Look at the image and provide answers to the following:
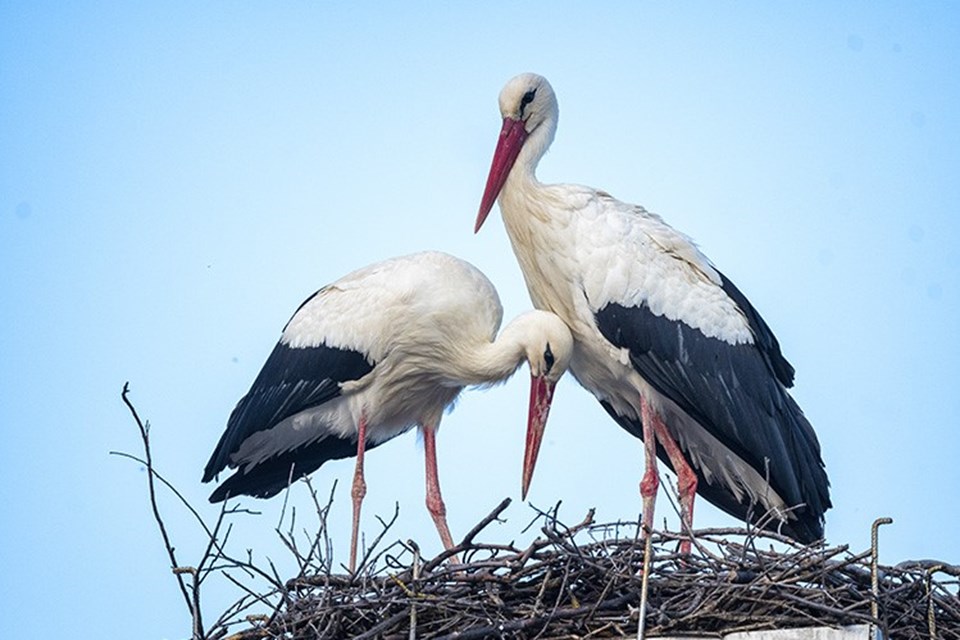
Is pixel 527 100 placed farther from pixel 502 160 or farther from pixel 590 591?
pixel 590 591

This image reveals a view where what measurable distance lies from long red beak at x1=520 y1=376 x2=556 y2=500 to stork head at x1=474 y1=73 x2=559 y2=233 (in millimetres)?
812

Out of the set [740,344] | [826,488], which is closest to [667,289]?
[740,344]

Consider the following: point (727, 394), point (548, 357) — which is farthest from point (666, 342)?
point (548, 357)

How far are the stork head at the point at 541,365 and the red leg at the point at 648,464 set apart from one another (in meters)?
0.37

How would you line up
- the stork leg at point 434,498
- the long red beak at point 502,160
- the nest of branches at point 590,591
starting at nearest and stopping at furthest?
the nest of branches at point 590,591, the long red beak at point 502,160, the stork leg at point 434,498

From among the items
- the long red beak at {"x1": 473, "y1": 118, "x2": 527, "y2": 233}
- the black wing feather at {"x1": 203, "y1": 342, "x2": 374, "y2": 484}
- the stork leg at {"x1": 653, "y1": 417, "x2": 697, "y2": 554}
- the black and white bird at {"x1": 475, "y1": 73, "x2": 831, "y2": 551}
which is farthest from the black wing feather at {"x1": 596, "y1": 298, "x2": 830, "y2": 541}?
→ the black wing feather at {"x1": 203, "y1": 342, "x2": 374, "y2": 484}

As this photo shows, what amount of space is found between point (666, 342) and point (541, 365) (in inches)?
19.5

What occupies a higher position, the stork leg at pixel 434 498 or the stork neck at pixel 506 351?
the stork neck at pixel 506 351

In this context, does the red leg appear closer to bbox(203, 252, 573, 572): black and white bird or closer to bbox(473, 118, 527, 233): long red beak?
bbox(203, 252, 573, 572): black and white bird

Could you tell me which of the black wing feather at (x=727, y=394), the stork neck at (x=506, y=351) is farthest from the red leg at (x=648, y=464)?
the stork neck at (x=506, y=351)

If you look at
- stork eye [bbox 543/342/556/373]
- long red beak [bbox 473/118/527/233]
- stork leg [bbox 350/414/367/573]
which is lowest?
stork leg [bbox 350/414/367/573]

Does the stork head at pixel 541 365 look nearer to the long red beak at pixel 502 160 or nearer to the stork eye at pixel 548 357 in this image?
the stork eye at pixel 548 357

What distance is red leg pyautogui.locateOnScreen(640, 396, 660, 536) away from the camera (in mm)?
7277

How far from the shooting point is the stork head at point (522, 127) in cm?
759
